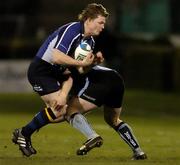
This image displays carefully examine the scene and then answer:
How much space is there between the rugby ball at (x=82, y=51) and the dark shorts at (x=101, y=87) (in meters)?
0.40

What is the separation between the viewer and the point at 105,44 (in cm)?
3625

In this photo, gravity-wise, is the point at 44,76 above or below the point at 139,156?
above

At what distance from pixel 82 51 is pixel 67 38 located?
0.25 m

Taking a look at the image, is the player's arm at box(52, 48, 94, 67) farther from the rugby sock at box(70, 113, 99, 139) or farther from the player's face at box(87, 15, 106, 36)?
the rugby sock at box(70, 113, 99, 139)

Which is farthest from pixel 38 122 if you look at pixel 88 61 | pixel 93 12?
pixel 93 12

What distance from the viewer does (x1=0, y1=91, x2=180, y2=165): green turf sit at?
38.8ft

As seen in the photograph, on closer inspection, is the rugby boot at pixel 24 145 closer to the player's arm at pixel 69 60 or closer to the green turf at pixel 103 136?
the green turf at pixel 103 136

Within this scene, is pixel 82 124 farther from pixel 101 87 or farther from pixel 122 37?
pixel 122 37

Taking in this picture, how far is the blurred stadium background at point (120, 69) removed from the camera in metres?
13.9

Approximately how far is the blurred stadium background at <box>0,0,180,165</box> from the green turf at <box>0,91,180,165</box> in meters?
0.01

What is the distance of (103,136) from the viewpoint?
54.3 feet

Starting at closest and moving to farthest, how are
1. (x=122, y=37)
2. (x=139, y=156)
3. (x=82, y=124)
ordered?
(x=82, y=124), (x=139, y=156), (x=122, y=37)

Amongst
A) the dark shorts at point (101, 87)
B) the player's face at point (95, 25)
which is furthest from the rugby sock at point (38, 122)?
the player's face at point (95, 25)

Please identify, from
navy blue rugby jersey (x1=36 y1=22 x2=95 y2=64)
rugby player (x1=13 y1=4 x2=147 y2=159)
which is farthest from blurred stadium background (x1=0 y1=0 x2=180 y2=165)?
navy blue rugby jersey (x1=36 y1=22 x2=95 y2=64)
